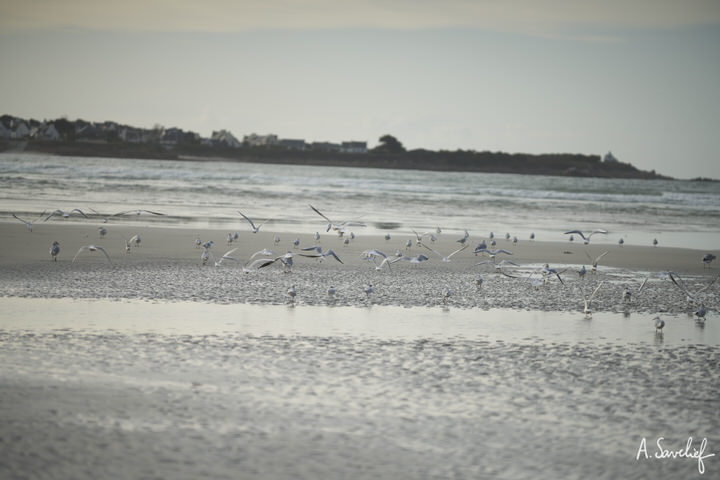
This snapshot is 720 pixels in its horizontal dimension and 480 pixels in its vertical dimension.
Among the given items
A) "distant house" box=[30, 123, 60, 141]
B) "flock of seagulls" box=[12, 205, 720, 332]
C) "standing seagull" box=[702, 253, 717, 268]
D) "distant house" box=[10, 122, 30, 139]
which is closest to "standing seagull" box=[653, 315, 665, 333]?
"flock of seagulls" box=[12, 205, 720, 332]

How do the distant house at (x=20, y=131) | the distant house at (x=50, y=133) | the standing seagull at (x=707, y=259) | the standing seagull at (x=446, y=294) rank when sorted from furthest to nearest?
the distant house at (x=20, y=131) → the distant house at (x=50, y=133) → the standing seagull at (x=707, y=259) → the standing seagull at (x=446, y=294)

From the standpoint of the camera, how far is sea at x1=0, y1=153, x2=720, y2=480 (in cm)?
498

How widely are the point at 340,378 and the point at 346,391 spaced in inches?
15.4

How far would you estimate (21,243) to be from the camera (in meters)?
15.8

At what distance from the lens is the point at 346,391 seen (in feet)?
20.8

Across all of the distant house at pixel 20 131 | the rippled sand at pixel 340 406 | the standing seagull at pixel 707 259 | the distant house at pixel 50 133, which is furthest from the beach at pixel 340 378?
the distant house at pixel 20 131

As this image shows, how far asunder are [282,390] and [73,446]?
1895 mm

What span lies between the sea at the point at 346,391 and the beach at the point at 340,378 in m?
0.02

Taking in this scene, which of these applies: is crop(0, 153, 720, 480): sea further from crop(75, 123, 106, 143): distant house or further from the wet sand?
crop(75, 123, 106, 143): distant house

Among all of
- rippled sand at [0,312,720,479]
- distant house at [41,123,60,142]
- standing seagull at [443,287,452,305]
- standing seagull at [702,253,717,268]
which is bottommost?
rippled sand at [0,312,720,479]
